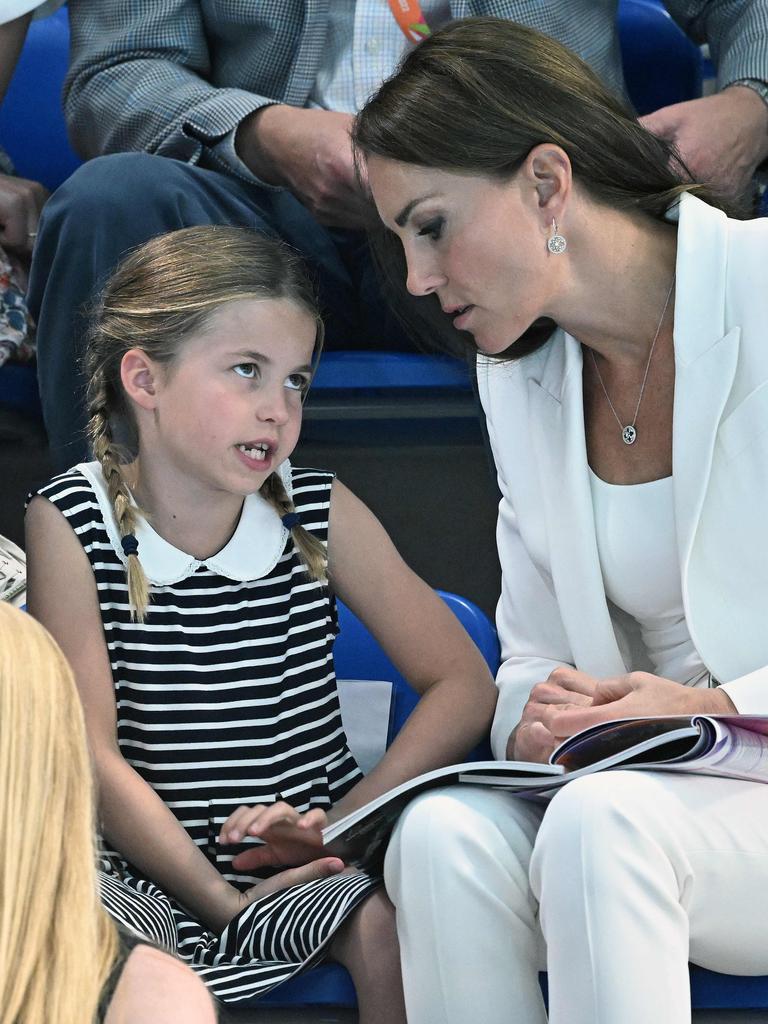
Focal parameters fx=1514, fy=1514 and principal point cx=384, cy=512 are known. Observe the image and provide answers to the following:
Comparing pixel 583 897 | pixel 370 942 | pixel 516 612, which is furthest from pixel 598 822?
pixel 516 612

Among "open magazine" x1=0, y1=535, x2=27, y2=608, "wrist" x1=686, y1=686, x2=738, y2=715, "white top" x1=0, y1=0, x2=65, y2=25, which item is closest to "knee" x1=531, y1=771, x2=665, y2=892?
"wrist" x1=686, y1=686, x2=738, y2=715

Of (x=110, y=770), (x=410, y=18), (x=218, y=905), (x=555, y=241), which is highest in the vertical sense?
(x=410, y=18)

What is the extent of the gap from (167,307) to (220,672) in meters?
0.41

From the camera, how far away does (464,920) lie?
51.6 inches

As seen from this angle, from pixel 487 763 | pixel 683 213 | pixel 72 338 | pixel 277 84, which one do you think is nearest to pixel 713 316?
pixel 683 213

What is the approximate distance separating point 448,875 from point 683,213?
73 cm

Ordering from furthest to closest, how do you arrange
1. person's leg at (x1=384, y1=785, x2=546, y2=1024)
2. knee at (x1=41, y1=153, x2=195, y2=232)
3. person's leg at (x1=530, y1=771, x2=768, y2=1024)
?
knee at (x1=41, y1=153, x2=195, y2=232), person's leg at (x1=384, y1=785, x2=546, y2=1024), person's leg at (x1=530, y1=771, x2=768, y2=1024)

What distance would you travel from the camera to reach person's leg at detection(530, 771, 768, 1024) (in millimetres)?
1200

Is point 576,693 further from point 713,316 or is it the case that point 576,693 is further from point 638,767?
point 713,316

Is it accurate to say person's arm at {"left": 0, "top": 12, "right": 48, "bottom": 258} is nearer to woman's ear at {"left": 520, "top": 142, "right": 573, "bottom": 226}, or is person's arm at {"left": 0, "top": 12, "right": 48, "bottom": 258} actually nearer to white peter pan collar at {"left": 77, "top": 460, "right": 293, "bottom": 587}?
white peter pan collar at {"left": 77, "top": 460, "right": 293, "bottom": 587}

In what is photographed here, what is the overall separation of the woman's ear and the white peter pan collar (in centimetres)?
44

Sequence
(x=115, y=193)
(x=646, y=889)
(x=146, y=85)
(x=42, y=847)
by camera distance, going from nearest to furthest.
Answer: (x=42, y=847)
(x=646, y=889)
(x=115, y=193)
(x=146, y=85)

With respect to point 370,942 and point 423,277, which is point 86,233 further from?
point 370,942

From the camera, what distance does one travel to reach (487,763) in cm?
131
